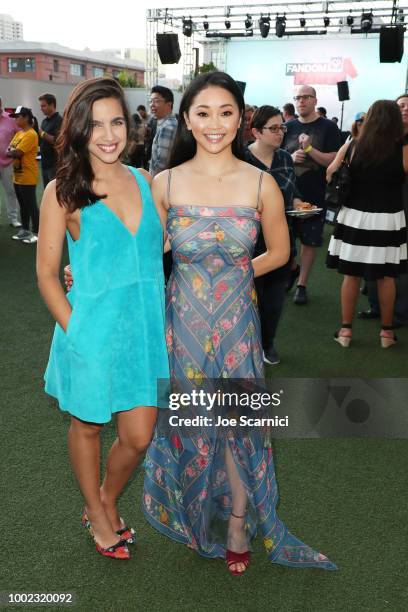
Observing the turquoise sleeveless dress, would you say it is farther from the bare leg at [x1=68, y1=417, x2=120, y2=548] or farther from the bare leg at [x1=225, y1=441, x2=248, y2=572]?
the bare leg at [x1=225, y1=441, x2=248, y2=572]

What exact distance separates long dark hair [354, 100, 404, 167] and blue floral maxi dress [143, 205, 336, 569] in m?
2.09

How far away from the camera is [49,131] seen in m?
7.27

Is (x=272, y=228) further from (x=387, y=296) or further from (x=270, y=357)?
(x=387, y=296)

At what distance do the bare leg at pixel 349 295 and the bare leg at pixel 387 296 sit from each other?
0.51 ft

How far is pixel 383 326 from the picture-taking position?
4.20 meters

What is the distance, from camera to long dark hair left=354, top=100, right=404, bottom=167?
11.7 ft

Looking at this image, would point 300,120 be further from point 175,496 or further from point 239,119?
point 175,496

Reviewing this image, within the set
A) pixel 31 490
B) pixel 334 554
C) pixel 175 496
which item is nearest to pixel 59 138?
pixel 175 496

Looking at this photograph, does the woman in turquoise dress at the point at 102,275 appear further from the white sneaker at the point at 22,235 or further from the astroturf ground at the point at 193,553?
the white sneaker at the point at 22,235

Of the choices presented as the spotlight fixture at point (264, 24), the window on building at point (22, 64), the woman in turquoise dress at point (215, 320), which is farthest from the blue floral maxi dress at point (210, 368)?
the window on building at point (22, 64)

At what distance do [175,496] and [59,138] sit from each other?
4.13 ft

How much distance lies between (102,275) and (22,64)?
5153 centimetres

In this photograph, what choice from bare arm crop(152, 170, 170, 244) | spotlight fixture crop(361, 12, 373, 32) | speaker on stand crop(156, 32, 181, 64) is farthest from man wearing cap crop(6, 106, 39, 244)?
spotlight fixture crop(361, 12, 373, 32)

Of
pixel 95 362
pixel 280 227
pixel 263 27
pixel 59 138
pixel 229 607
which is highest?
pixel 263 27
